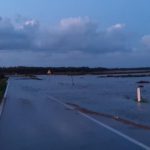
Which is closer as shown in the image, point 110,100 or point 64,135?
point 64,135

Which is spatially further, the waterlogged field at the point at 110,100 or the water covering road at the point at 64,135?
the waterlogged field at the point at 110,100

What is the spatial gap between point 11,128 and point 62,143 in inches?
181

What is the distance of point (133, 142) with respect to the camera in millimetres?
14148

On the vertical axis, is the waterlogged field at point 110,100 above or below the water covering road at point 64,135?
below

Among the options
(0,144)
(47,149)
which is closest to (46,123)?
(0,144)

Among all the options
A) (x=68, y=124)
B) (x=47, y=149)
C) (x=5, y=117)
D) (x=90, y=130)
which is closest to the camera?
(x=47, y=149)

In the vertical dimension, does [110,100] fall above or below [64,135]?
below

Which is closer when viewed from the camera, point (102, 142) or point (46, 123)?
point (102, 142)

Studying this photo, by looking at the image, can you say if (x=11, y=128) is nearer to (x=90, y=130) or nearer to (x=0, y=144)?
(x=90, y=130)

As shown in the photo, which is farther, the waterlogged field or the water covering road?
the waterlogged field

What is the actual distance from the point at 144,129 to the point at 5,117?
284 inches

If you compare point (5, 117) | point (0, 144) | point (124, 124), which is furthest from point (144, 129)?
point (5, 117)

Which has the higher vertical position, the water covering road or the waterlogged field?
the water covering road

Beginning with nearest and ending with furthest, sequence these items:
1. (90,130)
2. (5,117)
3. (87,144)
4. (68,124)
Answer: (87,144) → (90,130) → (68,124) → (5,117)
